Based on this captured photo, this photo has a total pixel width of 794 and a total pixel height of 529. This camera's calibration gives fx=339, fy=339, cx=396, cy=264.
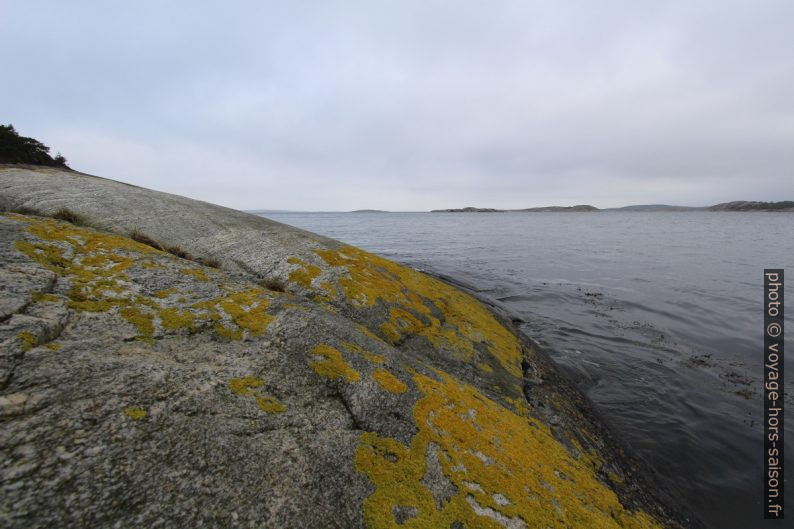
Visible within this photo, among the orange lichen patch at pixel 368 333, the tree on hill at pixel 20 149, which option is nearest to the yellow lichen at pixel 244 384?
the orange lichen patch at pixel 368 333

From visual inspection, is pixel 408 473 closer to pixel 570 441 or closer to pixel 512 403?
pixel 512 403

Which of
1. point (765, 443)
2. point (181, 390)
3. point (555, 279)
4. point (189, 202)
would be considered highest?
point (189, 202)

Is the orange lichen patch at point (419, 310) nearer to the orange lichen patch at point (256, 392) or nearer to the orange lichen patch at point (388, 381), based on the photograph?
the orange lichen patch at point (388, 381)

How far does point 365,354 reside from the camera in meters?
4.23

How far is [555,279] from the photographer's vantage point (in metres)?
22.6

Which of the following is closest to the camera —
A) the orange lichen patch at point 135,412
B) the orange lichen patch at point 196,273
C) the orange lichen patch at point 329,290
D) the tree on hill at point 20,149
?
the orange lichen patch at point 135,412

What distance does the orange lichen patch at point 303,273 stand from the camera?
6330 mm

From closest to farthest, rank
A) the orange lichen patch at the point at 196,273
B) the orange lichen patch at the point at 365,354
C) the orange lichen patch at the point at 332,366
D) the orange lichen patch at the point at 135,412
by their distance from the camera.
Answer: the orange lichen patch at the point at 135,412 → the orange lichen patch at the point at 332,366 → the orange lichen patch at the point at 365,354 → the orange lichen patch at the point at 196,273

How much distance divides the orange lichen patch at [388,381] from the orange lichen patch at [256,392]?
1.07m

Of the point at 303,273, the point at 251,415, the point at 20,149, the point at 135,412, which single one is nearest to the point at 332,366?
the point at 251,415

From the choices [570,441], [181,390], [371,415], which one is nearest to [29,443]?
[181,390]

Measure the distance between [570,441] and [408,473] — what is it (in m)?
3.22

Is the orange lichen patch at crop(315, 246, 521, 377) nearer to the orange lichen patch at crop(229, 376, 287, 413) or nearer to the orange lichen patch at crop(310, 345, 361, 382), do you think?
the orange lichen patch at crop(310, 345, 361, 382)

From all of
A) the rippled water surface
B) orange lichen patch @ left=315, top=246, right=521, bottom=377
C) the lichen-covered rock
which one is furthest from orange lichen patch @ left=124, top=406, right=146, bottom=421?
the rippled water surface
